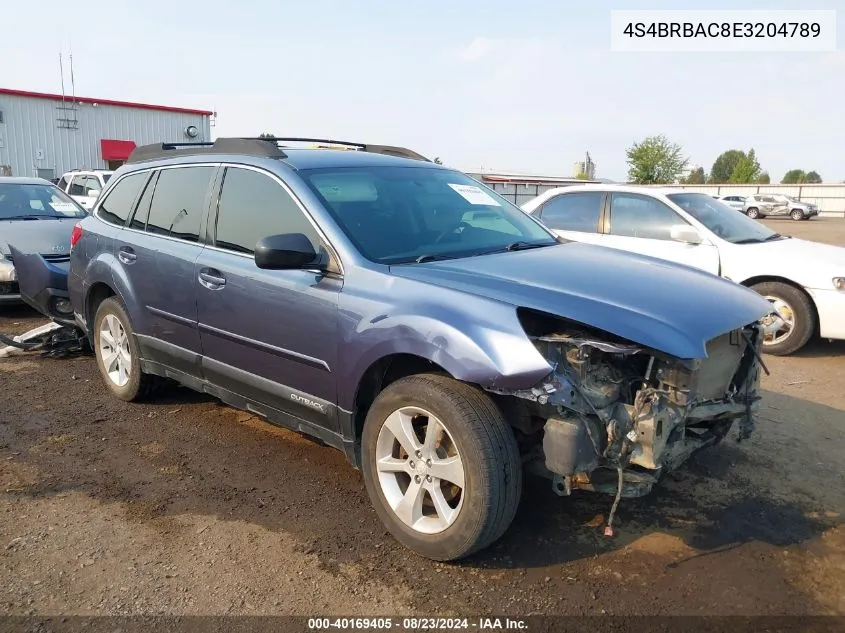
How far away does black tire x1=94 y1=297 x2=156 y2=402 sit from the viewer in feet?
15.8

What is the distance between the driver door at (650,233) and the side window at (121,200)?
4.76 m

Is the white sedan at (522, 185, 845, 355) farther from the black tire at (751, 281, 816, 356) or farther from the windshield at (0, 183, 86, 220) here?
the windshield at (0, 183, 86, 220)

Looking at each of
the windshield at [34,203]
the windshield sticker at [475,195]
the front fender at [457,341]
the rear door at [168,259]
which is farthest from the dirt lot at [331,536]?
the windshield at [34,203]

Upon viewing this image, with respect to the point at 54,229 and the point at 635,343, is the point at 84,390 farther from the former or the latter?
the point at 635,343

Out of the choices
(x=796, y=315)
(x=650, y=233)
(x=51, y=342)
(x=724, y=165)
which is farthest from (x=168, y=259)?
(x=724, y=165)

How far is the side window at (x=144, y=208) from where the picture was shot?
476cm

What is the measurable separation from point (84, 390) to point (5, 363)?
4.22 feet

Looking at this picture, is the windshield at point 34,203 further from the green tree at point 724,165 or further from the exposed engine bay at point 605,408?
the green tree at point 724,165

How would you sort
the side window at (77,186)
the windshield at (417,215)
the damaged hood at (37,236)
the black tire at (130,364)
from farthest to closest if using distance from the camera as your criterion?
the side window at (77,186), the damaged hood at (37,236), the black tire at (130,364), the windshield at (417,215)

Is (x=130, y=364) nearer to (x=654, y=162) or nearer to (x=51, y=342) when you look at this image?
(x=51, y=342)

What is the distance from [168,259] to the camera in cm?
431

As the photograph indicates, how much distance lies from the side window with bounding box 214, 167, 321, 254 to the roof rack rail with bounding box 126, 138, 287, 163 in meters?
0.13

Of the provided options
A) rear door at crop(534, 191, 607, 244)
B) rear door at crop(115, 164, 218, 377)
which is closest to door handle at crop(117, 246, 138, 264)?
rear door at crop(115, 164, 218, 377)

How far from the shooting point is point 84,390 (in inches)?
214
